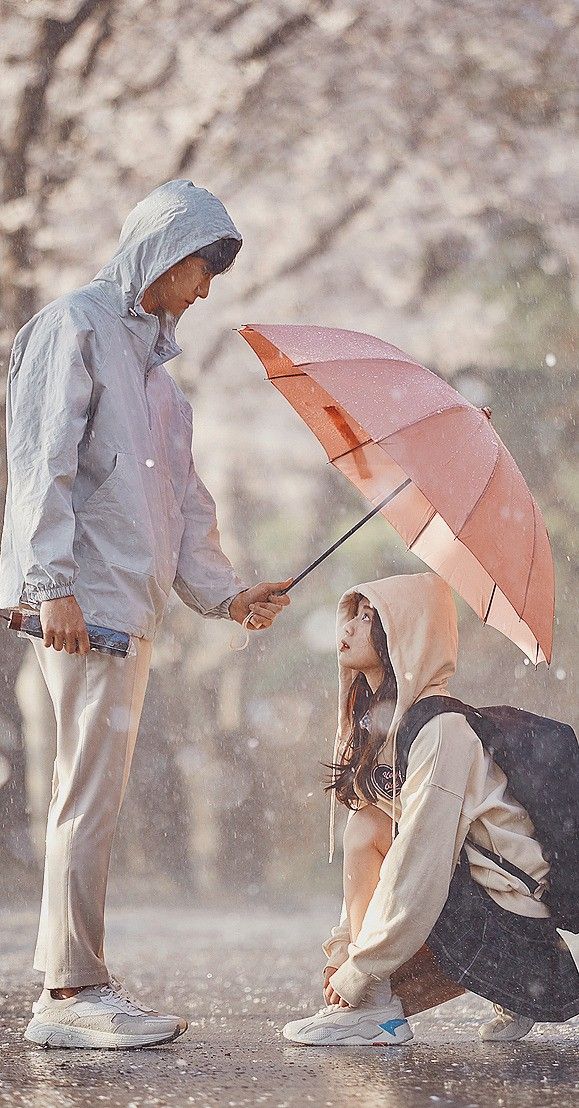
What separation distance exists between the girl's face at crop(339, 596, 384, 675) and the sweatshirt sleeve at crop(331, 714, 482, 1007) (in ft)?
0.75

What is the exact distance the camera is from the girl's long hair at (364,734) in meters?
2.19

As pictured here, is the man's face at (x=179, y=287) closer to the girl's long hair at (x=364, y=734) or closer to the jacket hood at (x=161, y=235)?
the jacket hood at (x=161, y=235)

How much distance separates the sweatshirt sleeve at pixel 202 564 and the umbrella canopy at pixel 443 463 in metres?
0.26

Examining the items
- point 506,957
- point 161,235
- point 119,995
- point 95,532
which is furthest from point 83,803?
point 161,235

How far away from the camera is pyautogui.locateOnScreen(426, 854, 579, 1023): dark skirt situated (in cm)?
197

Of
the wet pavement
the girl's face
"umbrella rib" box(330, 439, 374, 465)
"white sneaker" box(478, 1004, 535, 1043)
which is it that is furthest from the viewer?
"umbrella rib" box(330, 439, 374, 465)

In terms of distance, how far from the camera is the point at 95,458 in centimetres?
206

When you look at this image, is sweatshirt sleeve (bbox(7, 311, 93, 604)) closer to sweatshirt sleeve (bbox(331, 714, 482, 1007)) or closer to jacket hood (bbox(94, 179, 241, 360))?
jacket hood (bbox(94, 179, 241, 360))

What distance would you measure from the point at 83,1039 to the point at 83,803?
13.6 inches

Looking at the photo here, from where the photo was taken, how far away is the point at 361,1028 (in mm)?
2012

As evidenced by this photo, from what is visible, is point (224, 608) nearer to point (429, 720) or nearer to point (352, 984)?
point (429, 720)

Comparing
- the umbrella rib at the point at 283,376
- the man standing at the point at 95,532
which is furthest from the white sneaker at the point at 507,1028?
the umbrella rib at the point at 283,376

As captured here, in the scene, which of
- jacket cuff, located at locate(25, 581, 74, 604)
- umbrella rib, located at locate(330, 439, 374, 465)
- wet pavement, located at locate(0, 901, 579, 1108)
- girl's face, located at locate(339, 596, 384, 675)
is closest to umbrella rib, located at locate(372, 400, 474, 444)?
umbrella rib, located at locate(330, 439, 374, 465)

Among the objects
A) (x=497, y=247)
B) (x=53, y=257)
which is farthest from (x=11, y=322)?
(x=497, y=247)
